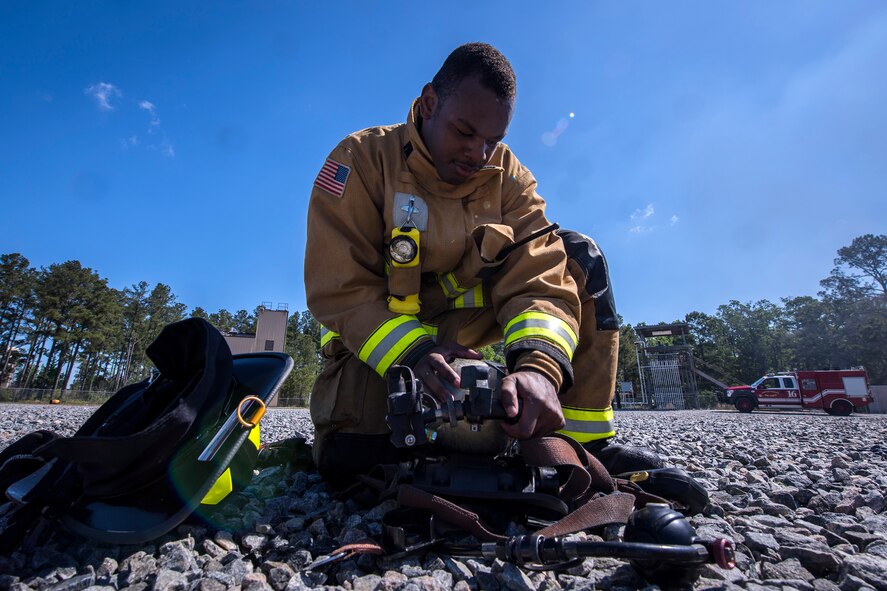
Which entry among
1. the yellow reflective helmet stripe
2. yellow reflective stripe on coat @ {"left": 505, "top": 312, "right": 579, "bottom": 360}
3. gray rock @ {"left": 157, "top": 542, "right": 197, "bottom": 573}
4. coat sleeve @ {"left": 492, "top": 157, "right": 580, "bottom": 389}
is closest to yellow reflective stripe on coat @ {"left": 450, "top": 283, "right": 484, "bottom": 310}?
coat sleeve @ {"left": 492, "top": 157, "right": 580, "bottom": 389}

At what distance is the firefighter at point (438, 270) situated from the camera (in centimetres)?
194

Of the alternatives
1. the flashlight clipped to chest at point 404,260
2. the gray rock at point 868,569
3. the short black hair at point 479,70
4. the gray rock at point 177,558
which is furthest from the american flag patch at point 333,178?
the gray rock at point 868,569

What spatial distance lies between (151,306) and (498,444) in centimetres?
6984

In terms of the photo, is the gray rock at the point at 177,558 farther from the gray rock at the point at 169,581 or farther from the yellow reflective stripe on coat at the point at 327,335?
the yellow reflective stripe on coat at the point at 327,335

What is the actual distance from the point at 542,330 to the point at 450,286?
74 centimetres

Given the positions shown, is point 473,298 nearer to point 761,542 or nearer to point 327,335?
point 327,335

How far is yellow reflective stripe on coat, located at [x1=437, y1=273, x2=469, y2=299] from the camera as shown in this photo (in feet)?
7.64

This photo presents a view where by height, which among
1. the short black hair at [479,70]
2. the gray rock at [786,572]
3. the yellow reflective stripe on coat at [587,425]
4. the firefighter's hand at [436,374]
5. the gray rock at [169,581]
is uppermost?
the short black hair at [479,70]

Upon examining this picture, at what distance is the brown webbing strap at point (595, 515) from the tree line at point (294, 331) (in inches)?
1513

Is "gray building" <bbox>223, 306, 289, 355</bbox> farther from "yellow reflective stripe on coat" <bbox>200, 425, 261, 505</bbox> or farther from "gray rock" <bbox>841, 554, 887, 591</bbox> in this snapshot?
"gray rock" <bbox>841, 554, 887, 591</bbox>

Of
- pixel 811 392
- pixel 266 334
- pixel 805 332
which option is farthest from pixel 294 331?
pixel 805 332

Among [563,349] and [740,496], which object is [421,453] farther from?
[740,496]

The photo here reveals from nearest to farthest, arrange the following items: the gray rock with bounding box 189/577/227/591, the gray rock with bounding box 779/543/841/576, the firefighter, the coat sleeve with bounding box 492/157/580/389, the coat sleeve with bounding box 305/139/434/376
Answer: the gray rock with bounding box 189/577/227/591 → the gray rock with bounding box 779/543/841/576 → the coat sleeve with bounding box 492/157/580/389 → the coat sleeve with bounding box 305/139/434/376 → the firefighter

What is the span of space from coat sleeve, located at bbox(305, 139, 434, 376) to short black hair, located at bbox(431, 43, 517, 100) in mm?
590
